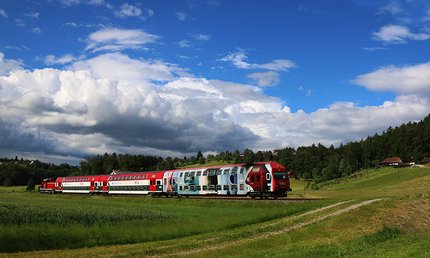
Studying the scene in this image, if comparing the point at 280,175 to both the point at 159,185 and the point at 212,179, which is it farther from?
the point at 159,185

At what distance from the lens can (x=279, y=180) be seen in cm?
5334

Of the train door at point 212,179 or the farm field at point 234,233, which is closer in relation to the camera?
the farm field at point 234,233

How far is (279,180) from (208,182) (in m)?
11.9

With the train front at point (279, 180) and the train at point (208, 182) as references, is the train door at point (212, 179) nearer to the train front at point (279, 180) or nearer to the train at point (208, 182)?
the train at point (208, 182)

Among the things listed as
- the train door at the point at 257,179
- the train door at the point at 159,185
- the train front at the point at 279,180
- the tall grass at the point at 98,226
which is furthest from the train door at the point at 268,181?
the train door at the point at 159,185

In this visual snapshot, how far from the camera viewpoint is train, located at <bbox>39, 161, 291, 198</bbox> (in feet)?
176

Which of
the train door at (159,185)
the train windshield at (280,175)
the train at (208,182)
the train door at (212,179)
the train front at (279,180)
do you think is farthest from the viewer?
the train door at (159,185)

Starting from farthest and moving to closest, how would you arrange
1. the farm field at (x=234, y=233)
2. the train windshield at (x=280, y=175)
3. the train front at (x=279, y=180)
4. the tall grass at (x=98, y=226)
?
the train windshield at (x=280, y=175), the train front at (x=279, y=180), the tall grass at (x=98, y=226), the farm field at (x=234, y=233)

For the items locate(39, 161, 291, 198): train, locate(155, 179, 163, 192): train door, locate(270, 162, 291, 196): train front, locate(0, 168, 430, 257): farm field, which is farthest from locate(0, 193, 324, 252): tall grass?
locate(155, 179, 163, 192): train door

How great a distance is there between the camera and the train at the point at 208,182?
5353 cm

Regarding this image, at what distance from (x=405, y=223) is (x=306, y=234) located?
8.78m

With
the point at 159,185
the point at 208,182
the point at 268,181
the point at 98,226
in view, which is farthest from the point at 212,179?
the point at 98,226

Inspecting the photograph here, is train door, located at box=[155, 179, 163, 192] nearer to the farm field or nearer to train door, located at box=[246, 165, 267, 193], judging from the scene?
train door, located at box=[246, 165, 267, 193]

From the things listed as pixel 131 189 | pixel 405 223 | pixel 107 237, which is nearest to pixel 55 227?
pixel 107 237
